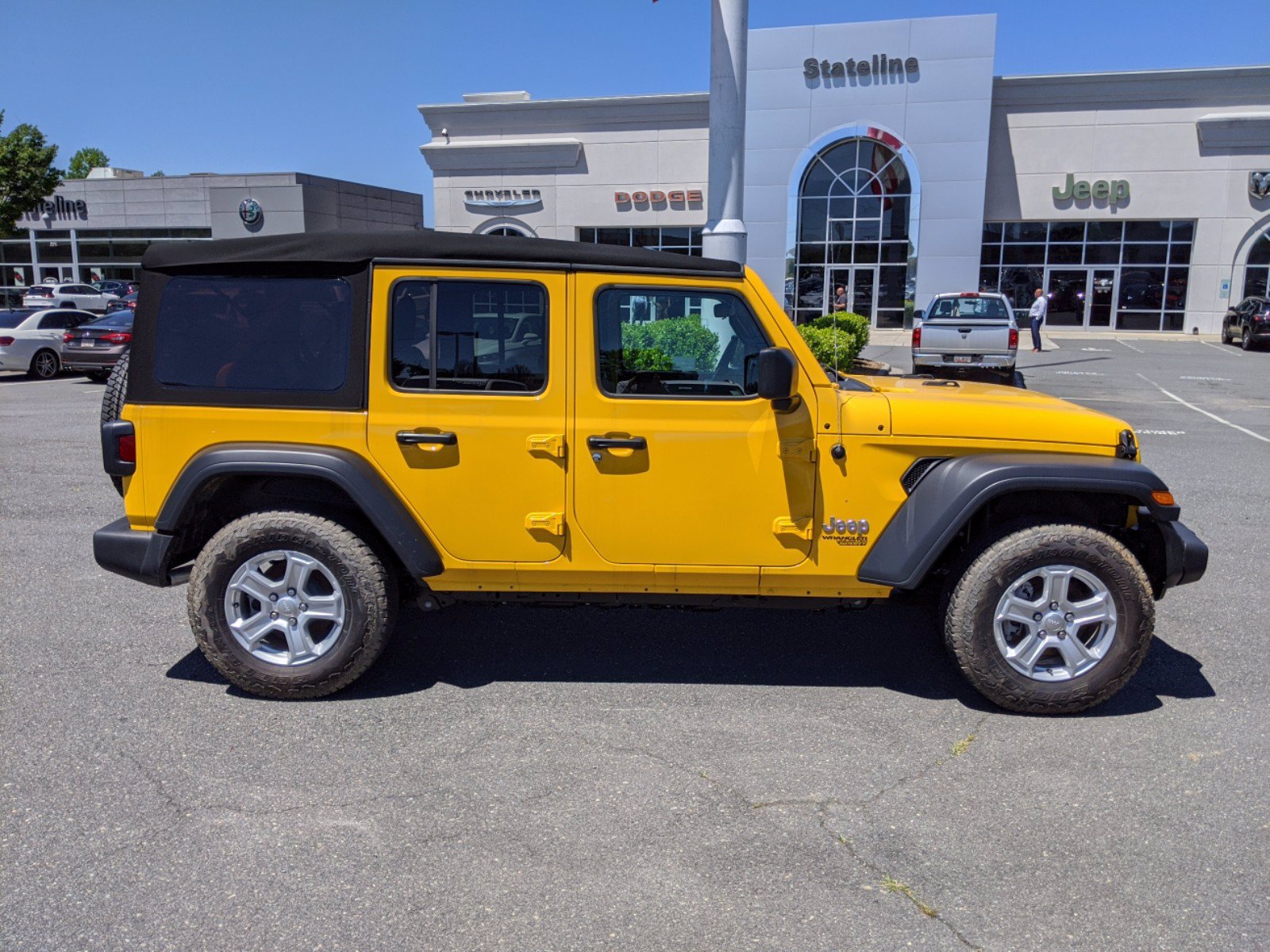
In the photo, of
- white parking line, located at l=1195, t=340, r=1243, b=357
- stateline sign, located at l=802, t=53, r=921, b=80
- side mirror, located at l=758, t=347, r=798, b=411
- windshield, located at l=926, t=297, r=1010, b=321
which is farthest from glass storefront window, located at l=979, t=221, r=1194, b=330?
side mirror, located at l=758, t=347, r=798, b=411

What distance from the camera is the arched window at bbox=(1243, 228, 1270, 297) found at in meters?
33.8

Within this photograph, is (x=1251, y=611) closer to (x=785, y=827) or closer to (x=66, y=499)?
(x=785, y=827)

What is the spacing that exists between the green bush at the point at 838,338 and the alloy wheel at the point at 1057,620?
217 inches

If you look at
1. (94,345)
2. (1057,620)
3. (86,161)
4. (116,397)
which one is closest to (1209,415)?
(1057,620)

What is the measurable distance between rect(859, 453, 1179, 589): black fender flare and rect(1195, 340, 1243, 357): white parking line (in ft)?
91.8

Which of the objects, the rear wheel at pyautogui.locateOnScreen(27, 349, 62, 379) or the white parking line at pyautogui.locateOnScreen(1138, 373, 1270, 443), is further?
the rear wheel at pyautogui.locateOnScreen(27, 349, 62, 379)

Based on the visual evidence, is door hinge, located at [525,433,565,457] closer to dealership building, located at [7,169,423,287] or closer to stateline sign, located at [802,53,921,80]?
stateline sign, located at [802,53,921,80]

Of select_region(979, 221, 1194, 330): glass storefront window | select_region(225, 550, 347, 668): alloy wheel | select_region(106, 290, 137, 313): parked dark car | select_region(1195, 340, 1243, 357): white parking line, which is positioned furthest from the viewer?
select_region(979, 221, 1194, 330): glass storefront window

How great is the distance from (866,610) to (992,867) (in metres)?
2.50

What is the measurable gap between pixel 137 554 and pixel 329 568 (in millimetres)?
864

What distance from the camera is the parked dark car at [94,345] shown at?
18.8 metres

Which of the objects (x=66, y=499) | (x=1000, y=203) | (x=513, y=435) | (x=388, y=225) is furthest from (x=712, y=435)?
(x=388, y=225)

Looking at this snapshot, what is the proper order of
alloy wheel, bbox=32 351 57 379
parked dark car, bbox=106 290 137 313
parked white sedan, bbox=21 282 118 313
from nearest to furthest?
1. alloy wheel, bbox=32 351 57 379
2. parked dark car, bbox=106 290 137 313
3. parked white sedan, bbox=21 282 118 313

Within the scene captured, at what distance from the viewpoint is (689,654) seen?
4949 millimetres
